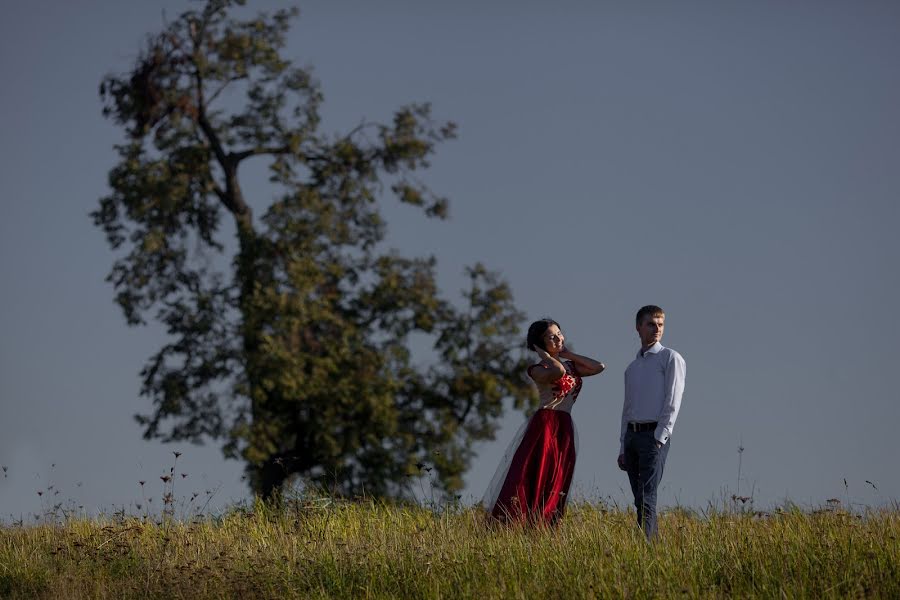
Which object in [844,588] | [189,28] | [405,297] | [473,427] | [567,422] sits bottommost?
[844,588]

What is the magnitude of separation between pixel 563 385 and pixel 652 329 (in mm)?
1080

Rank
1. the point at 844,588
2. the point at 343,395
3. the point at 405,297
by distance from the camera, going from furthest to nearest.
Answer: the point at 405,297
the point at 343,395
the point at 844,588

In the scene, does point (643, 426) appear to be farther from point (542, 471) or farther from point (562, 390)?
point (542, 471)

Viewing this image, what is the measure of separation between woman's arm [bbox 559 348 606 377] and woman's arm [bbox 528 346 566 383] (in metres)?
0.18

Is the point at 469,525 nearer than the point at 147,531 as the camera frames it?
Yes

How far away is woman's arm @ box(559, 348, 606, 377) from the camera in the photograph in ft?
34.1

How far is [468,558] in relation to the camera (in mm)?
8617

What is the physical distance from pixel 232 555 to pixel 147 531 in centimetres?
191

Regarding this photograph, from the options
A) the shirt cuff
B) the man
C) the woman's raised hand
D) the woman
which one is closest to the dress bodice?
the woman

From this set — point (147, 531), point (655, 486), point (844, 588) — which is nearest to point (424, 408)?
point (147, 531)

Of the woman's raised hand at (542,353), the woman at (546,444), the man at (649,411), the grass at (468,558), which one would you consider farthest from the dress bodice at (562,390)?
the grass at (468,558)

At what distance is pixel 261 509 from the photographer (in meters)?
12.7

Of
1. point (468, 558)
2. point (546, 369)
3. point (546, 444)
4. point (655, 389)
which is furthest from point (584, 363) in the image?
point (468, 558)

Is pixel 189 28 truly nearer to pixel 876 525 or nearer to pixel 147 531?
pixel 147 531
